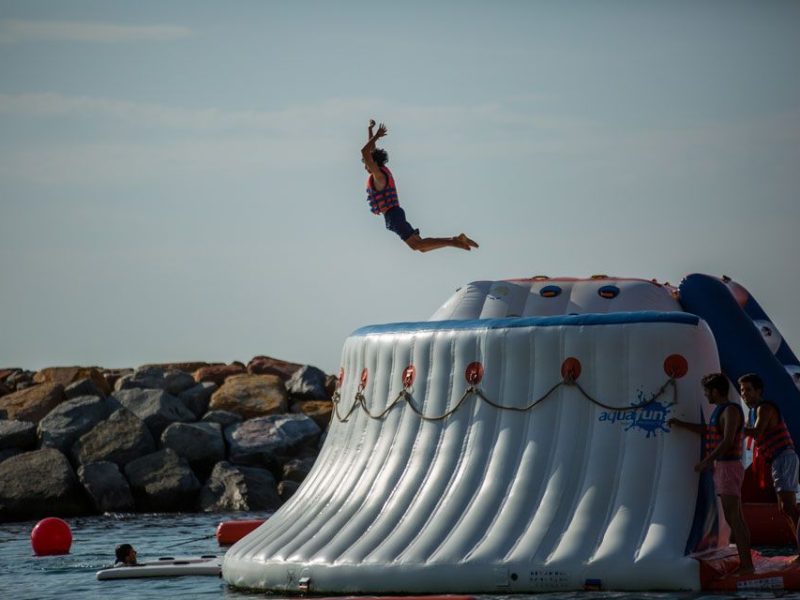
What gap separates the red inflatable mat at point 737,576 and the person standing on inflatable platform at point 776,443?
299 mm

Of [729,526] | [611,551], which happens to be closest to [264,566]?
[611,551]

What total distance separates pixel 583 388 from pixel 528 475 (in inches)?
32.6

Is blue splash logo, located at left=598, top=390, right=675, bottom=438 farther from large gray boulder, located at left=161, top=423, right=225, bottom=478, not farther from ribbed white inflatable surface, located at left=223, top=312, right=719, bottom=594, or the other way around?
large gray boulder, located at left=161, top=423, right=225, bottom=478

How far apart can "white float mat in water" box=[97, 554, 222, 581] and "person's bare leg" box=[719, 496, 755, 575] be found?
5.25 m

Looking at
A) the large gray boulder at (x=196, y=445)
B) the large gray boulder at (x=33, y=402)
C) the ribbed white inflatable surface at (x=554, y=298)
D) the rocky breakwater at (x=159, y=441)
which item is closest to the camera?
the ribbed white inflatable surface at (x=554, y=298)

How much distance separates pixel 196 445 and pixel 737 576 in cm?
1543

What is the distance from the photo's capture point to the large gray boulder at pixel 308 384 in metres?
29.3

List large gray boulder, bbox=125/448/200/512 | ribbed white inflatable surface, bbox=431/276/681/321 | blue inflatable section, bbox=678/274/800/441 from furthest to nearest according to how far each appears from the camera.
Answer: large gray boulder, bbox=125/448/200/512
blue inflatable section, bbox=678/274/800/441
ribbed white inflatable surface, bbox=431/276/681/321

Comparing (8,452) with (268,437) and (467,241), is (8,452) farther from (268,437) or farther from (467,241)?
(467,241)

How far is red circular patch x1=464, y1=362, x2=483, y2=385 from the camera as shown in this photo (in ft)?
42.7

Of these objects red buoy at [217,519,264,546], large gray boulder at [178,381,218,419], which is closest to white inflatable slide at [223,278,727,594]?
red buoy at [217,519,264,546]

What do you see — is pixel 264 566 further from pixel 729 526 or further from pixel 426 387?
pixel 729 526

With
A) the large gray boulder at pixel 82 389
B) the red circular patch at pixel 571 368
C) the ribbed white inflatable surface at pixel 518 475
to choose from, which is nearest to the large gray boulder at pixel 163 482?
the large gray boulder at pixel 82 389

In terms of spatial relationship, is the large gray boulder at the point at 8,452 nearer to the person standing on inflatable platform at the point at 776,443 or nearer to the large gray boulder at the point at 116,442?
the large gray boulder at the point at 116,442
